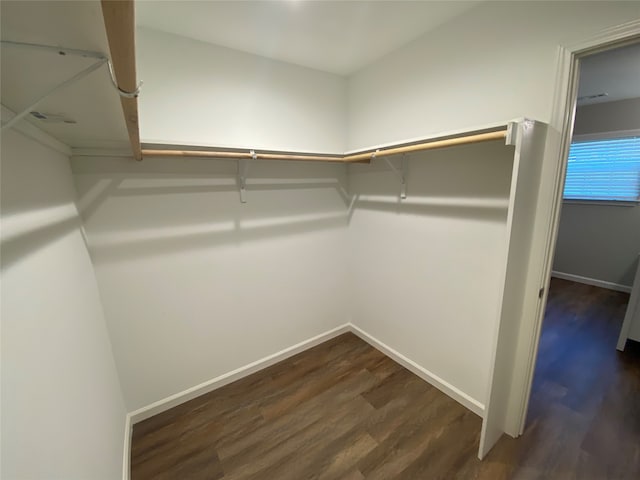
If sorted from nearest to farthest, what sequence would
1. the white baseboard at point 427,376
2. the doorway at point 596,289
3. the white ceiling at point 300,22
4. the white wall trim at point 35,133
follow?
the white wall trim at point 35,133 < the white ceiling at point 300,22 < the doorway at point 596,289 < the white baseboard at point 427,376

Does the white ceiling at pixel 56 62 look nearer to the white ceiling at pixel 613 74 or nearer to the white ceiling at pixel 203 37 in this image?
the white ceiling at pixel 203 37

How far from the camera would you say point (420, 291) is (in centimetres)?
203

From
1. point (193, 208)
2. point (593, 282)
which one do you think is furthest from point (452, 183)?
point (593, 282)

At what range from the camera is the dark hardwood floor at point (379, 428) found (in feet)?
4.83

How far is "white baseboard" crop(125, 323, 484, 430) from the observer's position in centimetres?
180

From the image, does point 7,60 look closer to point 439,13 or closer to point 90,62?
point 90,62

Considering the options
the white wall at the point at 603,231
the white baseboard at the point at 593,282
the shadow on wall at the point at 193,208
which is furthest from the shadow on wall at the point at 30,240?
the white baseboard at the point at 593,282

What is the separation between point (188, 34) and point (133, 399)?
2324mm

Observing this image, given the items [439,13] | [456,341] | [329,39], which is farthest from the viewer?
[456,341]

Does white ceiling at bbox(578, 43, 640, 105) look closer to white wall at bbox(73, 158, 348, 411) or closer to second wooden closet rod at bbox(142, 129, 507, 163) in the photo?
second wooden closet rod at bbox(142, 129, 507, 163)

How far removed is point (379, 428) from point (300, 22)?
2.51m

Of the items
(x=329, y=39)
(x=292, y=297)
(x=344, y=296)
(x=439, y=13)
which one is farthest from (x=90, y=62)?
(x=344, y=296)

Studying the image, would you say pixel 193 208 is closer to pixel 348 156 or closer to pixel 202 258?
pixel 202 258

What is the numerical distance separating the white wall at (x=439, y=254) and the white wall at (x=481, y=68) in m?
0.21
